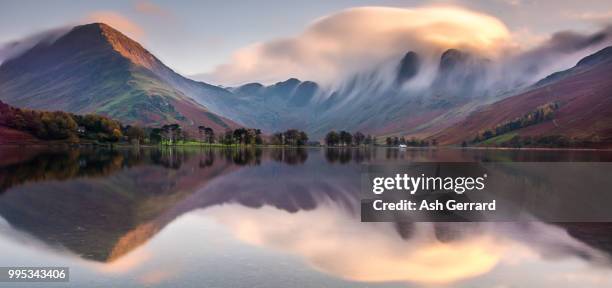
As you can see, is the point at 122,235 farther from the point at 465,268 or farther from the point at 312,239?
the point at 465,268

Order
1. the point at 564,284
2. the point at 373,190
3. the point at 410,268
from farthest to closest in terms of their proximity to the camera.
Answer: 1. the point at 373,190
2. the point at 410,268
3. the point at 564,284

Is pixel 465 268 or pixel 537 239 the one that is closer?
pixel 465 268

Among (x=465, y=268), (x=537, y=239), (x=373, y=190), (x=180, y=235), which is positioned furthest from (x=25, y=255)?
(x=373, y=190)

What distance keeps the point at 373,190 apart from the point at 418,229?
2835 centimetres

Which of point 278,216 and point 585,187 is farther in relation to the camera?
point 585,187

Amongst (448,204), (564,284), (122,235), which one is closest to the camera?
(564,284)

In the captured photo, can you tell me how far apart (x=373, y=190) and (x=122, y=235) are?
39.6 m

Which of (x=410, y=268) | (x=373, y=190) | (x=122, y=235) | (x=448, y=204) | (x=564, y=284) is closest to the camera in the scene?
(x=564, y=284)

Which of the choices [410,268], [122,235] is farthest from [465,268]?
[122,235]

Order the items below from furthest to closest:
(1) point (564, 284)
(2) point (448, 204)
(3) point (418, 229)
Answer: (2) point (448, 204)
(3) point (418, 229)
(1) point (564, 284)

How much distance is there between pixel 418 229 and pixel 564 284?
1347 centimetres

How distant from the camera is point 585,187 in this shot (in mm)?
67188

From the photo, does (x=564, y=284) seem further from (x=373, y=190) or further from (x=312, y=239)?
(x=373, y=190)

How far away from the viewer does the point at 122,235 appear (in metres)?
33.0
